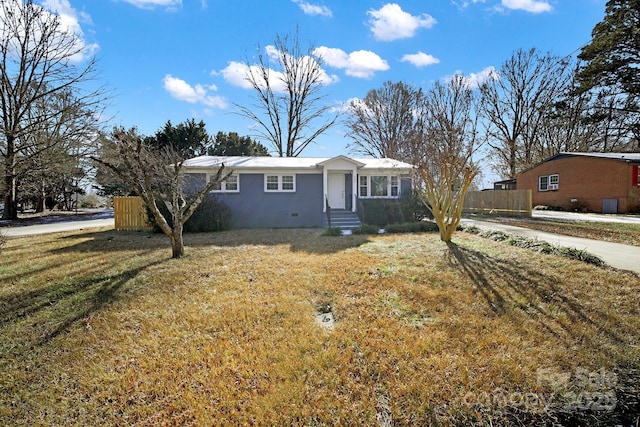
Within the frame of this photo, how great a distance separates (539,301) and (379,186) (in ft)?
36.9

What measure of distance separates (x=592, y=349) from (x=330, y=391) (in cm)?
305

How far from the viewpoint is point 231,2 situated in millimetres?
9875

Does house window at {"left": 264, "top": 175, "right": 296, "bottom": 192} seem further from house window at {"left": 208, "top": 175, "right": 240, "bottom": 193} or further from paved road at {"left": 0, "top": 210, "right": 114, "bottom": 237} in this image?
paved road at {"left": 0, "top": 210, "right": 114, "bottom": 237}

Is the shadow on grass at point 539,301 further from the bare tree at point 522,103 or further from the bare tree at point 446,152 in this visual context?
the bare tree at point 522,103

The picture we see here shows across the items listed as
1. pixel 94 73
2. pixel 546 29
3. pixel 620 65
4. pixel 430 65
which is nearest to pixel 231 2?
pixel 94 73

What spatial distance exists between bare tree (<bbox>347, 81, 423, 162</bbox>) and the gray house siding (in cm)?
1680

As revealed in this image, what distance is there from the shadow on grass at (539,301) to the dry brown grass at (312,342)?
0.03m

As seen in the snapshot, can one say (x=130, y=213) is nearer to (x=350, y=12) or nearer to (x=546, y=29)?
(x=350, y=12)

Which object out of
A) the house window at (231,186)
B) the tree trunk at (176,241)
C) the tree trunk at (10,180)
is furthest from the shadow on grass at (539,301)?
the tree trunk at (10,180)

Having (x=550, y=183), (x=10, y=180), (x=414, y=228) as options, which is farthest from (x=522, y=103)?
(x=10, y=180)

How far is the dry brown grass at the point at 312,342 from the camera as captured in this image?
8.43 ft

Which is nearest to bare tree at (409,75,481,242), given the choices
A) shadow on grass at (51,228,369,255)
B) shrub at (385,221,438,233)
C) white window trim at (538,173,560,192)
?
shrub at (385,221,438,233)

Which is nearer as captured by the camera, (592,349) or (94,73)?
(592,349)

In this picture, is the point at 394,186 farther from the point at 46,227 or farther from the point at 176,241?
the point at 46,227
